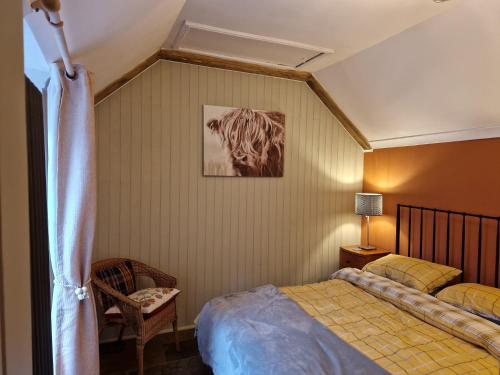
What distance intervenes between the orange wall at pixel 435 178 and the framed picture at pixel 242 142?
1.28 metres

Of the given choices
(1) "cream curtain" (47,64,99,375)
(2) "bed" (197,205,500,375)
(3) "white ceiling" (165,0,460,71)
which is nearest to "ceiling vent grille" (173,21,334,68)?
(3) "white ceiling" (165,0,460,71)

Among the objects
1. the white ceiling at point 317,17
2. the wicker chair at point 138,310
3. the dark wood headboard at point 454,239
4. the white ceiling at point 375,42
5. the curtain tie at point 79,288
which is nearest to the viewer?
the curtain tie at point 79,288

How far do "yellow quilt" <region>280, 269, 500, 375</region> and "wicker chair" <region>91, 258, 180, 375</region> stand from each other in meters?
1.06

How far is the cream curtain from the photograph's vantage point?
4.24ft

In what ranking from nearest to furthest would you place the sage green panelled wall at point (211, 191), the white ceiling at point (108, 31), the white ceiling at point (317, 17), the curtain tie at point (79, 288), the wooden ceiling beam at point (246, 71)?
the white ceiling at point (108, 31)
the curtain tie at point (79, 288)
the white ceiling at point (317, 17)
the wooden ceiling beam at point (246, 71)
the sage green panelled wall at point (211, 191)

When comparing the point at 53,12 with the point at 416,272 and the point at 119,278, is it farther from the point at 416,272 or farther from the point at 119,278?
the point at 416,272

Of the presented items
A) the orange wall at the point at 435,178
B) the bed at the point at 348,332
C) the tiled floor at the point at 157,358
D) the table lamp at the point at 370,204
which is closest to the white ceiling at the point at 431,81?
the orange wall at the point at 435,178

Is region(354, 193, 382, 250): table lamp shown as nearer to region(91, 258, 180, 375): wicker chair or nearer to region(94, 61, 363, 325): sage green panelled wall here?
region(94, 61, 363, 325): sage green panelled wall

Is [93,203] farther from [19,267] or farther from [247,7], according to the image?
[247,7]

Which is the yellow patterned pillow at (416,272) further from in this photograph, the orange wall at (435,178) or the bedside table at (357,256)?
the orange wall at (435,178)

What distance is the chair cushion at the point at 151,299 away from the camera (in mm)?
2436

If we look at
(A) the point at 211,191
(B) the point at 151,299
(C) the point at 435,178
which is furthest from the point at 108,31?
(C) the point at 435,178

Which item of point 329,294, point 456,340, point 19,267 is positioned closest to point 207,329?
point 329,294

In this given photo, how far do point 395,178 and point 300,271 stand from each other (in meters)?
1.54
